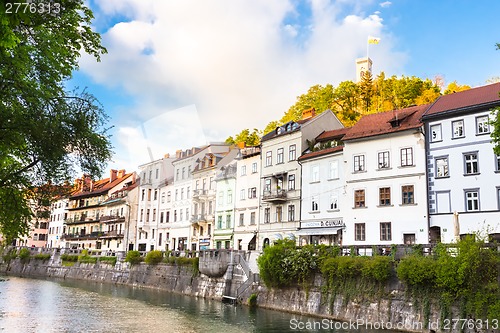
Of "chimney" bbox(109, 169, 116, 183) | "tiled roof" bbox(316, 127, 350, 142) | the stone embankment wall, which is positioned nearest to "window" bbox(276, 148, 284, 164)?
"tiled roof" bbox(316, 127, 350, 142)

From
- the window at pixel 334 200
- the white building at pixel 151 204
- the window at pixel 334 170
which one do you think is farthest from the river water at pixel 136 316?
the white building at pixel 151 204

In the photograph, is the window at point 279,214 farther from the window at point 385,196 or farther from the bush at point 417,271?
the bush at point 417,271

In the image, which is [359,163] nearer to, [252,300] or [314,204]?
[314,204]

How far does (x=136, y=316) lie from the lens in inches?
1198

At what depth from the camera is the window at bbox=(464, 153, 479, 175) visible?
113ft

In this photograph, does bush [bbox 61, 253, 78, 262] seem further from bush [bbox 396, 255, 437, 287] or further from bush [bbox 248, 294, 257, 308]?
bush [bbox 396, 255, 437, 287]

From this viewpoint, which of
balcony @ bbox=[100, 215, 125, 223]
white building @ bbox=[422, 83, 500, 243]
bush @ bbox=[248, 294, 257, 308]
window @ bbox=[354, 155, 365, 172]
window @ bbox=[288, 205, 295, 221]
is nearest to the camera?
white building @ bbox=[422, 83, 500, 243]

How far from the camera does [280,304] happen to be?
108 ft

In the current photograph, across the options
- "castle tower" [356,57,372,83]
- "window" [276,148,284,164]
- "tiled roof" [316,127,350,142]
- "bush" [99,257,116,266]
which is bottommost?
"bush" [99,257,116,266]

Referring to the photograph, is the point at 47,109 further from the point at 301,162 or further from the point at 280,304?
the point at 301,162

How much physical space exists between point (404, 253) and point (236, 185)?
3098cm

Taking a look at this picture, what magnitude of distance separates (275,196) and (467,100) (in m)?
19.8

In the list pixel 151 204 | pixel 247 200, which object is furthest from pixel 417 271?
pixel 151 204

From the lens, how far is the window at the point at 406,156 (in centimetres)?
3738
